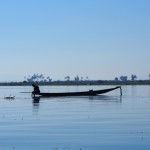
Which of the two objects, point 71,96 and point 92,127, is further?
point 71,96

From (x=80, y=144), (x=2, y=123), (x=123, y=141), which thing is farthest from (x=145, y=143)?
(x=2, y=123)

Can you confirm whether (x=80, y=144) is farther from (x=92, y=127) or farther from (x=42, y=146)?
(x=92, y=127)

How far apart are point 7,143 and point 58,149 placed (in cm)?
340

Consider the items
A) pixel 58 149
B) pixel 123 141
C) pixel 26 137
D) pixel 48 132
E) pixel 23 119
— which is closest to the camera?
pixel 58 149

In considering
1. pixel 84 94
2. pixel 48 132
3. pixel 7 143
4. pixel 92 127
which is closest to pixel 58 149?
pixel 7 143

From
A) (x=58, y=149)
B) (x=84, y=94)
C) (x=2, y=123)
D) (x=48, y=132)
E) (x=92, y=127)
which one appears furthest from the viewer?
(x=84, y=94)

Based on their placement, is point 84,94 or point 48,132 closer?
point 48,132

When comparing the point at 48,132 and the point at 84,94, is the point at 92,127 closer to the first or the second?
the point at 48,132

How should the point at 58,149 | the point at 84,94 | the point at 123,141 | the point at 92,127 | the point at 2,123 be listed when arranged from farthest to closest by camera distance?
the point at 84,94, the point at 2,123, the point at 92,127, the point at 123,141, the point at 58,149

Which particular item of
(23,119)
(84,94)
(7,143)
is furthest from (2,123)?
(84,94)

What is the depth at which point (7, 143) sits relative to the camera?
22.7 meters

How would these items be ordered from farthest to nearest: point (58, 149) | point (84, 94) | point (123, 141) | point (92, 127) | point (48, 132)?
1. point (84, 94)
2. point (92, 127)
3. point (48, 132)
4. point (123, 141)
5. point (58, 149)

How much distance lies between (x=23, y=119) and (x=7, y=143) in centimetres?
1237

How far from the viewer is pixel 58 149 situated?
20609 mm
